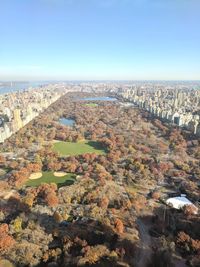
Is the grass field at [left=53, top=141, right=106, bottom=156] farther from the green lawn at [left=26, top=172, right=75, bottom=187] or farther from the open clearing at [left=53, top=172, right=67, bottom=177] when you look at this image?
the green lawn at [left=26, top=172, right=75, bottom=187]

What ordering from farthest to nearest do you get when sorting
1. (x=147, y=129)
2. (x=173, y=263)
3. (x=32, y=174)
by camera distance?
(x=147, y=129) → (x=32, y=174) → (x=173, y=263)

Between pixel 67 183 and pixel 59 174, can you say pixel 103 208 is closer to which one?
pixel 67 183

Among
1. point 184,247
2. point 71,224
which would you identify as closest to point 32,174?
point 71,224

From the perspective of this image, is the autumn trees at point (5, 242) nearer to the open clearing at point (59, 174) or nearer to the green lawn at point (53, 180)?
the green lawn at point (53, 180)

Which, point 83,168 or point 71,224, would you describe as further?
point 83,168

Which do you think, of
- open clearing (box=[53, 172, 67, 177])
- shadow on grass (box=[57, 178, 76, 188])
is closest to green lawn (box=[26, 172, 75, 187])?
shadow on grass (box=[57, 178, 76, 188])

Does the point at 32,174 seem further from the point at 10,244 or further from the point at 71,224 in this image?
the point at 10,244

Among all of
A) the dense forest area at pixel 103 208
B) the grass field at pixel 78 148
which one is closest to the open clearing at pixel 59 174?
the dense forest area at pixel 103 208
